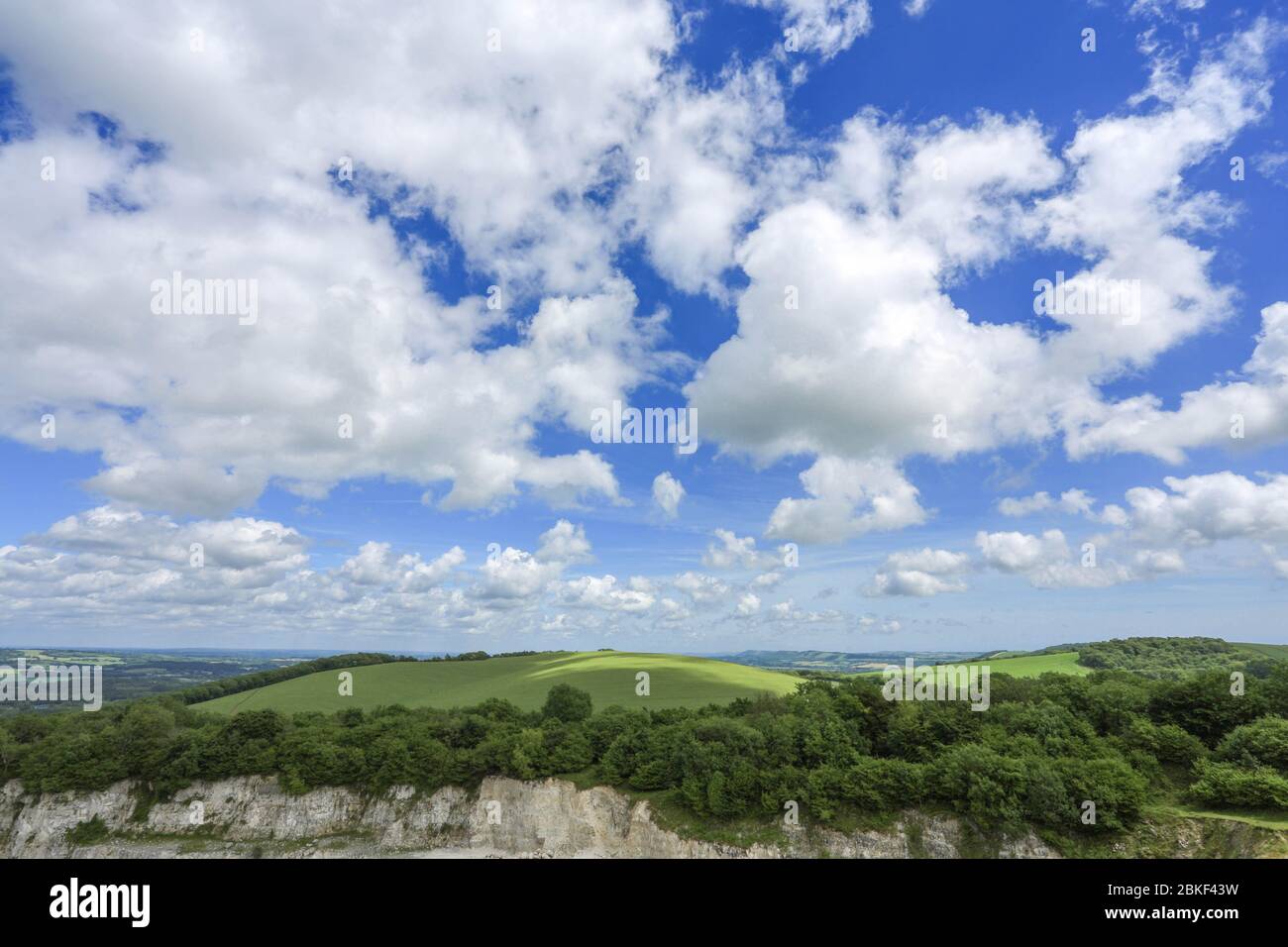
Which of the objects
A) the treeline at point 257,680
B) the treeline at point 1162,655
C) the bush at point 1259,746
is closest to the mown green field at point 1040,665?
the treeline at point 1162,655

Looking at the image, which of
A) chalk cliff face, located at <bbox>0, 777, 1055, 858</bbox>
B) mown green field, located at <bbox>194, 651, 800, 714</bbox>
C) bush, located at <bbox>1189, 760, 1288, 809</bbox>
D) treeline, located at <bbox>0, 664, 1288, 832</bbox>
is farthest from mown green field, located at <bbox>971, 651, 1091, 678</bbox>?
chalk cliff face, located at <bbox>0, 777, 1055, 858</bbox>

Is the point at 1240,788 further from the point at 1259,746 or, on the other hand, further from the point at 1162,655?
the point at 1162,655

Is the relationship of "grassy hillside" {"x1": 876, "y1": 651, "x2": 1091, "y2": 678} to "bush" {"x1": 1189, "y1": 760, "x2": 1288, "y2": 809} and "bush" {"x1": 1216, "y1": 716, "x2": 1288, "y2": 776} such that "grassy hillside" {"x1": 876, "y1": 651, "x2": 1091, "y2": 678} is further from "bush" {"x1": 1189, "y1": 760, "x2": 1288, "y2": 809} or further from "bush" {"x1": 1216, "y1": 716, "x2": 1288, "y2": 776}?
"bush" {"x1": 1189, "y1": 760, "x2": 1288, "y2": 809}

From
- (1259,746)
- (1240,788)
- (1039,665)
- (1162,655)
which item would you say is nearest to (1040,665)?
(1039,665)
